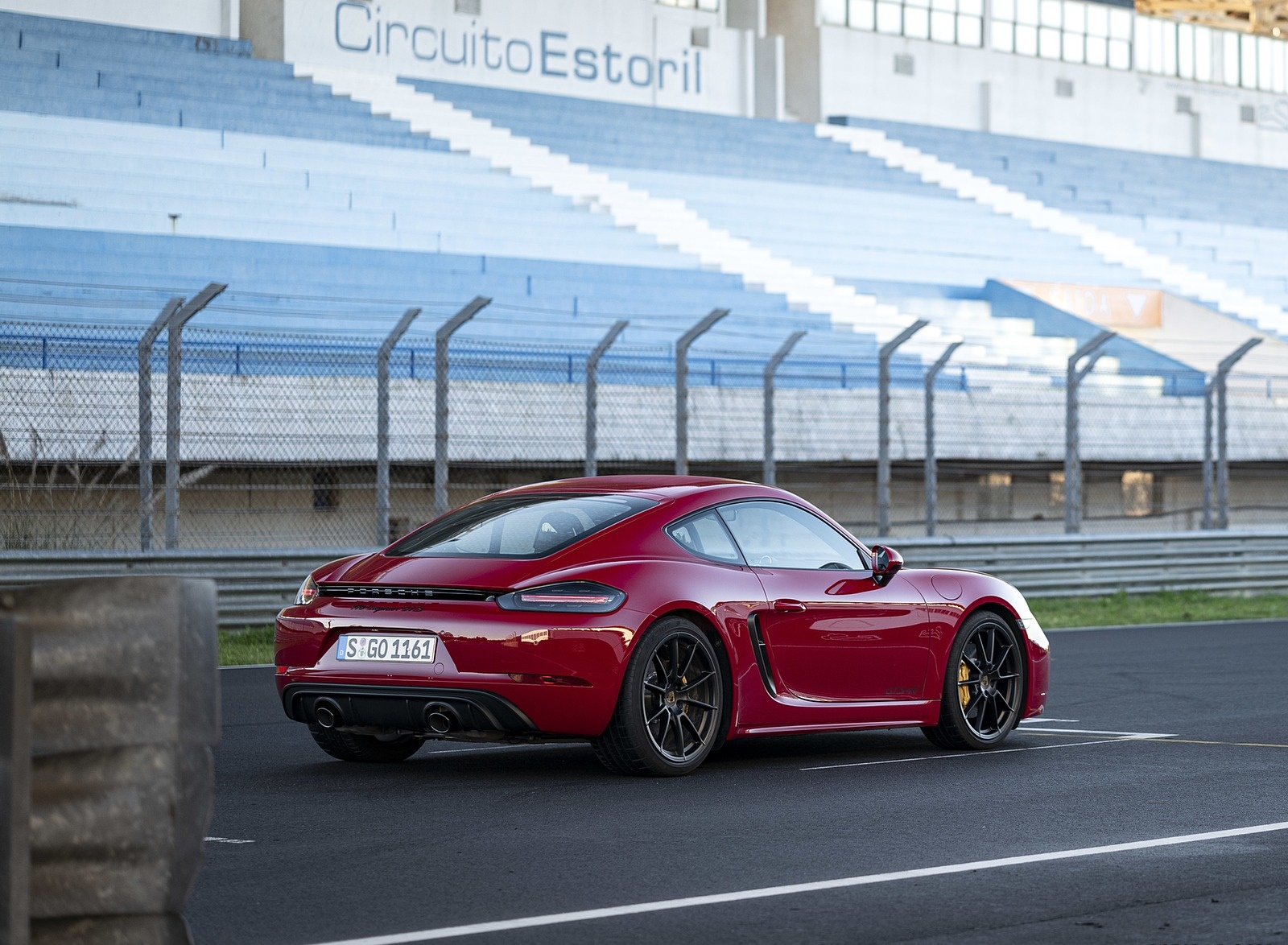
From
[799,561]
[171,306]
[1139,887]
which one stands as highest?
[171,306]

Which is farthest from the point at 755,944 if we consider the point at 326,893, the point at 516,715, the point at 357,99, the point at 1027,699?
the point at 357,99

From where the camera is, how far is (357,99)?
→ 1244 inches

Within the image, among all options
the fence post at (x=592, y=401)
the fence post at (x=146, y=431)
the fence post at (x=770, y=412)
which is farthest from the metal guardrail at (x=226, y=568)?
the fence post at (x=770, y=412)

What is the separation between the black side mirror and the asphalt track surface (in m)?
0.81

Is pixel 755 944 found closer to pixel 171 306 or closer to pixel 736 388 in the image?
pixel 171 306

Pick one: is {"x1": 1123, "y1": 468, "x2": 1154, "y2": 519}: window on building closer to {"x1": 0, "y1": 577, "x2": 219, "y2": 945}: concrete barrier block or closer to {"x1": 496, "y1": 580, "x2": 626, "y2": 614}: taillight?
{"x1": 496, "y1": 580, "x2": 626, "y2": 614}: taillight

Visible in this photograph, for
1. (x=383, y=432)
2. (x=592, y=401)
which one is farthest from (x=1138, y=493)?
(x=383, y=432)

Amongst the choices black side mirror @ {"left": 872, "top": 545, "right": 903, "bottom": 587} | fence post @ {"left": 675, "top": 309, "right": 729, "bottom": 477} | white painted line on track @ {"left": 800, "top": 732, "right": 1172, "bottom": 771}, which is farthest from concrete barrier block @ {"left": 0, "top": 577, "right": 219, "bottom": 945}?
fence post @ {"left": 675, "top": 309, "right": 729, "bottom": 477}

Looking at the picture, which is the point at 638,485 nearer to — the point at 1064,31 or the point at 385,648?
the point at 385,648

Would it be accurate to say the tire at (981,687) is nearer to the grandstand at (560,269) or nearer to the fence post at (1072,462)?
the grandstand at (560,269)

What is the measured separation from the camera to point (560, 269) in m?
27.9

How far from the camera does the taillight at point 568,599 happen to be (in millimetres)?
7145

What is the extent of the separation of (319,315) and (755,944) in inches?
759

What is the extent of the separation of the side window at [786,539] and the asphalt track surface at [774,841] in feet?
2.91
